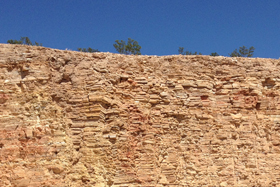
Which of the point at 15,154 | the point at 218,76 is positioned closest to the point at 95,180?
the point at 15,154

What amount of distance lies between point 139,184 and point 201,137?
2.09m

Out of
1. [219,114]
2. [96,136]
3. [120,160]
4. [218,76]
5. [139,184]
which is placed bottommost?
[139,184]

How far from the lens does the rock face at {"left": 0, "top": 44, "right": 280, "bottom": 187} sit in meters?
7.62

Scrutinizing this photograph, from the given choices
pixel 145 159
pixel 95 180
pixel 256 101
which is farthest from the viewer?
pixel 256 101

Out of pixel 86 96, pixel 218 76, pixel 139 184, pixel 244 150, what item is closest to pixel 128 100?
pixel 86 96

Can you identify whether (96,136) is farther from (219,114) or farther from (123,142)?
(219,114)

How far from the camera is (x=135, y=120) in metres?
8.26

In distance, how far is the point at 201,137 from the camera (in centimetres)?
857

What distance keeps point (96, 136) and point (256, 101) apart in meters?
4.62

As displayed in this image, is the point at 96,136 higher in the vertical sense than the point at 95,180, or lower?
higher

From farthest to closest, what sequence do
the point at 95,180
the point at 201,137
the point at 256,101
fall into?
the point at 256,101, the point at 201,137, the point at 95,180

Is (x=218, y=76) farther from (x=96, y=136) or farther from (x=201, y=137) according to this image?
(x=96, y=136)

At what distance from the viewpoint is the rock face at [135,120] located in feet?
25.0

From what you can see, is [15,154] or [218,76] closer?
[15,154]
